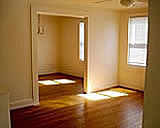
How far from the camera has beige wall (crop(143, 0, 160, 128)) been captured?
4.89 feet

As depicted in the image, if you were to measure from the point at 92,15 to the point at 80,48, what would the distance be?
2235 millimetres

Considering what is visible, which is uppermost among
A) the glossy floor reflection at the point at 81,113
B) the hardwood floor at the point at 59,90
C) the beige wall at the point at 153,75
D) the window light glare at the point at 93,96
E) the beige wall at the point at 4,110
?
the beige wall at the point at 153,75

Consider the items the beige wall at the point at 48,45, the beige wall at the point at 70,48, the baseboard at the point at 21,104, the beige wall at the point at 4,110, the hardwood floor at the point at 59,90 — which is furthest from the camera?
the beige wall at the point at 48,45

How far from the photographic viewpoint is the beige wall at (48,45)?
746 centimetres

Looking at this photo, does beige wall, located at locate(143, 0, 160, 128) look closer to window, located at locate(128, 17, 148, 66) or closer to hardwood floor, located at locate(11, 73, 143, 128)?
hardwood floor, located at locate(11, 73, 143, 128)

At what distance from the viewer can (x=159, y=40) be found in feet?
4.83

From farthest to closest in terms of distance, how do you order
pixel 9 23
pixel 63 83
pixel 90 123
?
pixel 63 83
pixel 9 23
pixel 90 123

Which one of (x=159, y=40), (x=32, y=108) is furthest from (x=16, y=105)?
(x=159, y=40)

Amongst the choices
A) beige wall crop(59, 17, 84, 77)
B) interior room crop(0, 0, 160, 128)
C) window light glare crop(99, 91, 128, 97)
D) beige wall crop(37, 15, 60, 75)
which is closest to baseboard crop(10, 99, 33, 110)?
interior room crop(0, 0, 160, 128)

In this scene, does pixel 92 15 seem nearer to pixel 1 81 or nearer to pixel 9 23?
pixel 9 23

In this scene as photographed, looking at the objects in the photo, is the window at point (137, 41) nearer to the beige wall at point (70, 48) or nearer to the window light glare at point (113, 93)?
the window light glare at point (113, 93)

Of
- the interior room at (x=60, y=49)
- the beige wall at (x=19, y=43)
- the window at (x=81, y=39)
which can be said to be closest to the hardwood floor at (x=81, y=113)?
the beige wall at (x=19, y=43)

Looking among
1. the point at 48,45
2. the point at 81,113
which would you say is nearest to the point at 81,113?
the point at 81,113

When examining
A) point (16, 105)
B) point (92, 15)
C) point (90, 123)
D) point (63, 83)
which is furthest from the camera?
point (63, 83)
